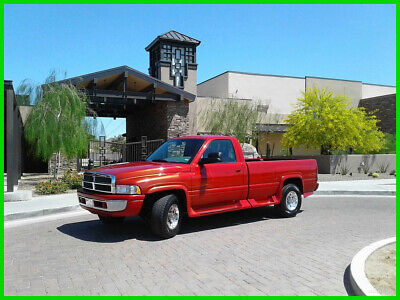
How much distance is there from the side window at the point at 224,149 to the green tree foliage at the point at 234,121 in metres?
16.9

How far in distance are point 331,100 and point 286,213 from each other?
16.7m

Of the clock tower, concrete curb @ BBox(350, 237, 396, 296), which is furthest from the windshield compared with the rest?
the clock tower

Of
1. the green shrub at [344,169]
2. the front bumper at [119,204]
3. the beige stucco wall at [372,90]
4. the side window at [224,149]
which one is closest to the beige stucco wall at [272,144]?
the green shrub at [344,169]

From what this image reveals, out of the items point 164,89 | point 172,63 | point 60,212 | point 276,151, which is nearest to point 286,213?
point 60,212

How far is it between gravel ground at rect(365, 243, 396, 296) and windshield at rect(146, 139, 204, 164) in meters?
3.94

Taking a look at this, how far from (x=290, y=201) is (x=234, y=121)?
16633 millimetres

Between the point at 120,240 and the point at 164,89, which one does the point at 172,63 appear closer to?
the point at 164,89

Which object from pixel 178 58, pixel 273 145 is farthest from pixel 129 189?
pixel 273 145

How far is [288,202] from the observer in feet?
32.4

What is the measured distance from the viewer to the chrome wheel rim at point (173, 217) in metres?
7.56

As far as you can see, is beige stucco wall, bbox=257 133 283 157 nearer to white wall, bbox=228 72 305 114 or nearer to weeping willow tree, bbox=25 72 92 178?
white wall, bbox=228 72 305 114

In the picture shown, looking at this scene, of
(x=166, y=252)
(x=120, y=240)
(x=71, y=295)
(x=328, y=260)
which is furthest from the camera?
(x=120, y=240)

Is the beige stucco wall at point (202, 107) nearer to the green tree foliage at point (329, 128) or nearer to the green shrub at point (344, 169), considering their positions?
the green tree foliage at point (329, 128)

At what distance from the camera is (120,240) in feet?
24.1
